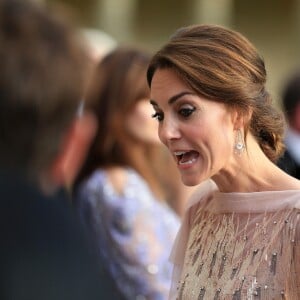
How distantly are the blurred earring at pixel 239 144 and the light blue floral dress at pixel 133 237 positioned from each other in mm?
1272

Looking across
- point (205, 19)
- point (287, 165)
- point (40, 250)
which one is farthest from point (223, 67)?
point (205, 19)

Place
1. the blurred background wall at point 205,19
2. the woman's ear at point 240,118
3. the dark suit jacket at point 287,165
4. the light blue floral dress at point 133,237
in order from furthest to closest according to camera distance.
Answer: the blurred background wall at point 205,19 → the light blue floral dress at point 133,237 → the dark suit jacket at point 287,165 → the woman's ear at point 240,118

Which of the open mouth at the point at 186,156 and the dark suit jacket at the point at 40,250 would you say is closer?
the dark suit jacket at the point at 40,250

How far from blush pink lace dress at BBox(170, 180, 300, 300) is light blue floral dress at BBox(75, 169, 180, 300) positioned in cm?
94

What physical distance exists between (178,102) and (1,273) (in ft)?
5.22

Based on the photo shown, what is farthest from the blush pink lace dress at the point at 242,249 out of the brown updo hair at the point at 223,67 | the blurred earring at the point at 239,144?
the brown updo hair at the point at 223,67

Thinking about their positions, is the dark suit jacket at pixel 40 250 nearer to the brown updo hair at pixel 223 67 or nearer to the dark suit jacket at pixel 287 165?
the brown updo hair at pixel 223 67

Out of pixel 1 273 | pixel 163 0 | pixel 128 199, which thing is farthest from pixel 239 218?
pixel 163 0

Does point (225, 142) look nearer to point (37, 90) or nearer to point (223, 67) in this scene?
point (223, 67)

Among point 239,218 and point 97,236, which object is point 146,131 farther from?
point 239,218

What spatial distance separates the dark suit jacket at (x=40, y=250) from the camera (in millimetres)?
1991

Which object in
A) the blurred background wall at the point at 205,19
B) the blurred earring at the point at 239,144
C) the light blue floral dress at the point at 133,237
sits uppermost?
the blurred background wall at the point at 205,19

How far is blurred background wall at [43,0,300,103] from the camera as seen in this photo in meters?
24.2

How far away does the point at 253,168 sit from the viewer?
11.4 ft
